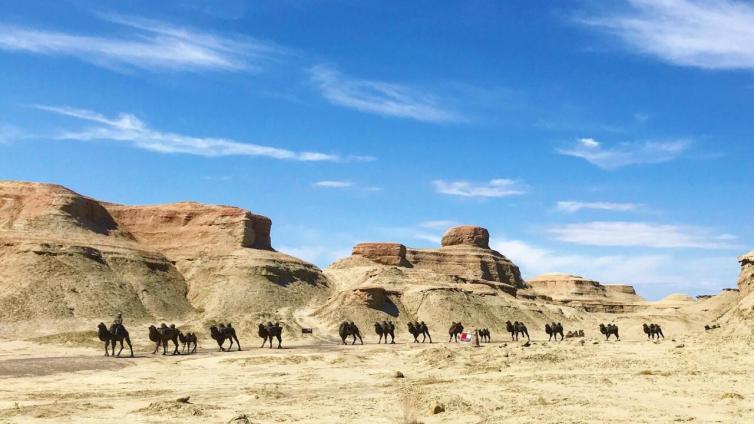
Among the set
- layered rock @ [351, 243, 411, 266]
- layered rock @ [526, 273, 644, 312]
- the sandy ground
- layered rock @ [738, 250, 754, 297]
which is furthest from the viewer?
layered rock @ [526, 273, 644, 312]

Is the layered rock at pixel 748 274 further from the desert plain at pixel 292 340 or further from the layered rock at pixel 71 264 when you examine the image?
the layered rock at pixel 71 264

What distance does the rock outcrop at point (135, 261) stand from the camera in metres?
61.3

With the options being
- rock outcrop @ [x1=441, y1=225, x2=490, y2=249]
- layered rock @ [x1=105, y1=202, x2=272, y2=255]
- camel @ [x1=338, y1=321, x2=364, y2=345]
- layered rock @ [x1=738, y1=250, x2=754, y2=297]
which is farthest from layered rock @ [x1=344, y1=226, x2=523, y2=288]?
layered rock @ [x1=738, y1=250, x2=754, y2=297]

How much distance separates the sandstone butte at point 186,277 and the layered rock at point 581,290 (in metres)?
42.8

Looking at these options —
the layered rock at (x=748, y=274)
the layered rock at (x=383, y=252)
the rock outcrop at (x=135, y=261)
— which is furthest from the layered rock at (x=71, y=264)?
the layered rock at (x=748, y=274)

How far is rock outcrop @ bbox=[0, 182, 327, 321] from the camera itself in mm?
61344

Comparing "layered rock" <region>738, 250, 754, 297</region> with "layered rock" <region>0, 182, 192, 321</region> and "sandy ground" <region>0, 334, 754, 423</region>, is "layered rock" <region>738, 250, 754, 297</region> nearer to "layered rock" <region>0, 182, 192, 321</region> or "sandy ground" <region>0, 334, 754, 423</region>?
"sandy ground" <region>0, 334, 754, 423</region>

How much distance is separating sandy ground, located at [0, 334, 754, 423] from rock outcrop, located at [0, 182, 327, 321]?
31.0m

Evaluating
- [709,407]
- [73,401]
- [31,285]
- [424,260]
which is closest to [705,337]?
[709,407]

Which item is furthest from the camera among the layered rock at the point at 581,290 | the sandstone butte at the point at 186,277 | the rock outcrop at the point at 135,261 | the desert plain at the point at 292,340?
the layered rock at the point at 581,290

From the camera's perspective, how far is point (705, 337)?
98.3 ft

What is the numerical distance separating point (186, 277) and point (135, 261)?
7.30 m

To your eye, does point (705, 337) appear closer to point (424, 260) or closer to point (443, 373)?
point (443, 373)

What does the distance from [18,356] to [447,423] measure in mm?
31618
